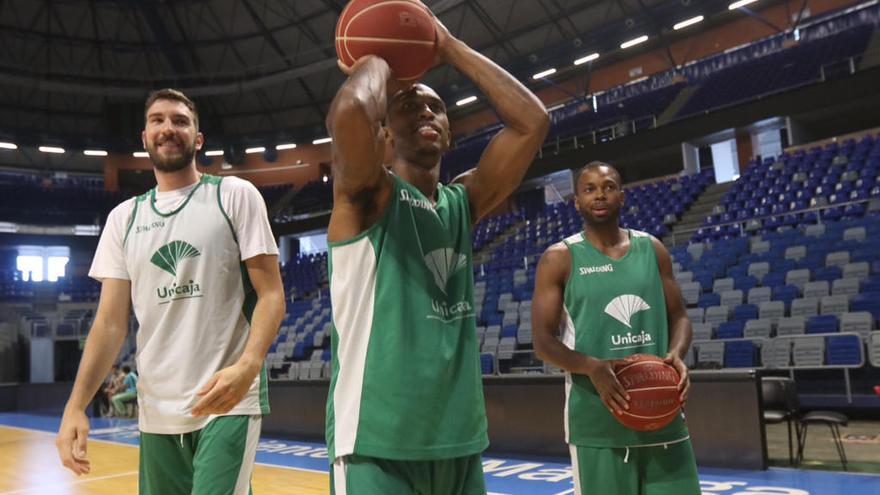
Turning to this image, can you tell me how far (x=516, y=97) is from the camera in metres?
1.94

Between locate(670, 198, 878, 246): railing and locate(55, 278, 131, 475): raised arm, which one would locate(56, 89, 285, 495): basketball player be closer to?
locate(55, 278, 131, 475): raised arm

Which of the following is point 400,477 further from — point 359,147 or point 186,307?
point 186,307

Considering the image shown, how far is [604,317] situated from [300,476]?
182 inches

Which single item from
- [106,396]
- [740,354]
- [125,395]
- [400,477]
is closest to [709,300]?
[740,354]

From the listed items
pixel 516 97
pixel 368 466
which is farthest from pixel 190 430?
pixel 516 97

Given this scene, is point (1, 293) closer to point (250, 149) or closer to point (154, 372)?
point (250, 149)

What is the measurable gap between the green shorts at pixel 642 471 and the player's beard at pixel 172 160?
1736 mm

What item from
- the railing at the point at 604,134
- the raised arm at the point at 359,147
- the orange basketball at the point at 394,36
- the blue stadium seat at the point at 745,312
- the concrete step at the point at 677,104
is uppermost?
the concrete step at the point at 677,104

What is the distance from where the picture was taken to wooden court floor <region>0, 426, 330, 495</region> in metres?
6.01

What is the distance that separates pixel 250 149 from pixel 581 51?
13.5 metres

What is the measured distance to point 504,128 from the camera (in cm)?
194

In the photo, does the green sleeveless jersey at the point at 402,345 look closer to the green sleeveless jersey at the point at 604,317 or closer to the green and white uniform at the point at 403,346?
the green and white uniform at the point at 403,346

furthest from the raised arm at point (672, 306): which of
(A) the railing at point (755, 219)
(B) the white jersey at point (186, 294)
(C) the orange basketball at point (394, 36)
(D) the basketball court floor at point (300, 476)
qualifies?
(A) the railing at point (755, 219)

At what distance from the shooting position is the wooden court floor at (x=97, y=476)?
6012 millimetres
